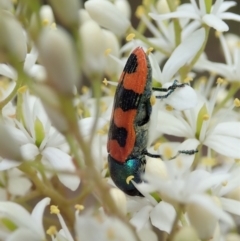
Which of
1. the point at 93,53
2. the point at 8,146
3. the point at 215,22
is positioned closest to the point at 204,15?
the point at 215,22

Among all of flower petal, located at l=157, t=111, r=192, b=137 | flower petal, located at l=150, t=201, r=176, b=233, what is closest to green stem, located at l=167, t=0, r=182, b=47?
flower petal, located at l=157, t=111, r=192, b=137

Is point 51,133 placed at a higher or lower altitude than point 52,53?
lower

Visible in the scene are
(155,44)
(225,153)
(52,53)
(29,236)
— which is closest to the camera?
(52,53)

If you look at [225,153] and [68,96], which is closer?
[68,96]

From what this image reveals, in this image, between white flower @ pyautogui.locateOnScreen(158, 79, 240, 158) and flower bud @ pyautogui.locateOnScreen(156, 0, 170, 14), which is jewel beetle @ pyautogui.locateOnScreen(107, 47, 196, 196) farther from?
flower bud @ pyautogui.locateOnScreen(156, 0, 170, 14)

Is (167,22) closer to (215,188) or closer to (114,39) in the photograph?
(114,39)

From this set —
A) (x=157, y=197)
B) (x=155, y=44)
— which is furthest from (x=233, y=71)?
(x=157, y=197)

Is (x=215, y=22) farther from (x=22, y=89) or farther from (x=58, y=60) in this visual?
(x=58, y=60)
